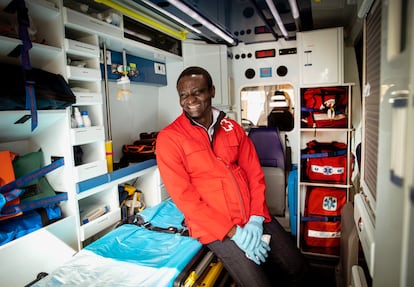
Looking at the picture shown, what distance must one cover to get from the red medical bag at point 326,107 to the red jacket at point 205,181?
1502mm

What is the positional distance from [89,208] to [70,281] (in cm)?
113

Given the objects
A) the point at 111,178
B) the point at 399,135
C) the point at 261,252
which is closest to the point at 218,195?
the point at 261,252

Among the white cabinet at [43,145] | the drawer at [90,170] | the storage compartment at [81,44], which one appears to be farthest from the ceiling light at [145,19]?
the drawer at [90,170]

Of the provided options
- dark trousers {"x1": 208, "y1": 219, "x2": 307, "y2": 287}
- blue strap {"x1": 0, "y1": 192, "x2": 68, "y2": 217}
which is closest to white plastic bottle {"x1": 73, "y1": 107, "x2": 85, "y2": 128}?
blue strap {"x1": 0, "y1": 192, "x2": 68, "y2": 217}

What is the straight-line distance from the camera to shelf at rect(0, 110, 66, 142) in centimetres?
198

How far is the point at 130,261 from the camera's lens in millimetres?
1914

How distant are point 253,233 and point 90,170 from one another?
4.64 ft

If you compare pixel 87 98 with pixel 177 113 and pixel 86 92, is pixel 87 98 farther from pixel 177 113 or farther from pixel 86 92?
pixel 177 113

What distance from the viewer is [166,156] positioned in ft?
7.15

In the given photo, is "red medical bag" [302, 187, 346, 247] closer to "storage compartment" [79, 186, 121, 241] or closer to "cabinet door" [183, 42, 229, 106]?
"cabinet door" [183, 42, 229, 106]

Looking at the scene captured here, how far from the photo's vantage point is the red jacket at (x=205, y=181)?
2105 mm

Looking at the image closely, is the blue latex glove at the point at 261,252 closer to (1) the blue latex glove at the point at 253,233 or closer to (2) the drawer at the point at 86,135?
(1) the blue latex glove at the point at 253,233

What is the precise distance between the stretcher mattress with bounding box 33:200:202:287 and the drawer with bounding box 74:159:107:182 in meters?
0.50

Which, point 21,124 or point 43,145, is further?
point 43,145
